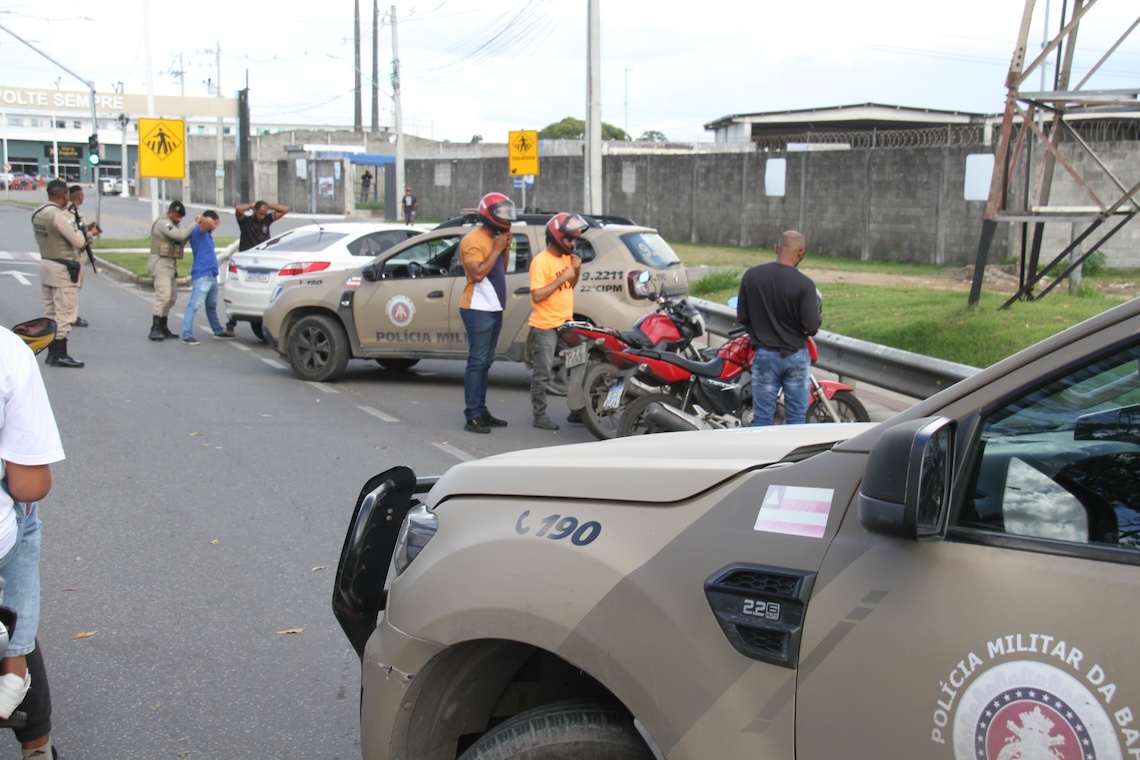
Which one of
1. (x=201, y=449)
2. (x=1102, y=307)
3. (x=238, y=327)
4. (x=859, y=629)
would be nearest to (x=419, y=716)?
(x=859, y=629)

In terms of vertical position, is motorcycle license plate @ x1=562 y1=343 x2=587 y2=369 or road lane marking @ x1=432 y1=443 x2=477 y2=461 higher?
motorcycle license plate @ x1=562 y1=343 x2=587 y2=369

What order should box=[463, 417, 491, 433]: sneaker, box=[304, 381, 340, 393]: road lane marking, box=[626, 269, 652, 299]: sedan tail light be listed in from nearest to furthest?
box=[463, 417, 491, 433]: sneaker
box=[626, 269, 652, 299]: sedan tail light
box=[304, 381, 340, 393]: road lane marking

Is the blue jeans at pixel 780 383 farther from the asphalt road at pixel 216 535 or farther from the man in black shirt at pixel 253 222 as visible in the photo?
the man in black shirt at pixel 253 222

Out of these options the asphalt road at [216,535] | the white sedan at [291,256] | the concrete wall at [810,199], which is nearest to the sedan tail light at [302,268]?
the white sedan at [291,256]

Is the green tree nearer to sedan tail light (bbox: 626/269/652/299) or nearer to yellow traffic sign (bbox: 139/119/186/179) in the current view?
yellow traffic sign (bbox: 139/119/186/179)

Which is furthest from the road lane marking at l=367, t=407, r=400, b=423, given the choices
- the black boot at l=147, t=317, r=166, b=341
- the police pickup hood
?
the police pickup hood

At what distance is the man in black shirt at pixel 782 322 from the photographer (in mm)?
7797

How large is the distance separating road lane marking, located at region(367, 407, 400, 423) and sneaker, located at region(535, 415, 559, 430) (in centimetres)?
128

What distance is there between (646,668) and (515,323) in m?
9.19

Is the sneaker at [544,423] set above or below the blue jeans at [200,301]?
below

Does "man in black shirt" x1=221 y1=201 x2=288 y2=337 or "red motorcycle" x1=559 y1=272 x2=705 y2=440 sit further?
"man in black shirt" x1=221 y1=201 x2=288 y2=337

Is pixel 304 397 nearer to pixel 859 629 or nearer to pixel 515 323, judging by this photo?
pixel 515 323

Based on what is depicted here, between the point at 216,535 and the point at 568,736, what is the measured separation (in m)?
4.38

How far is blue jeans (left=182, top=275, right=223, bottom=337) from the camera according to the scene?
14.7 metres
